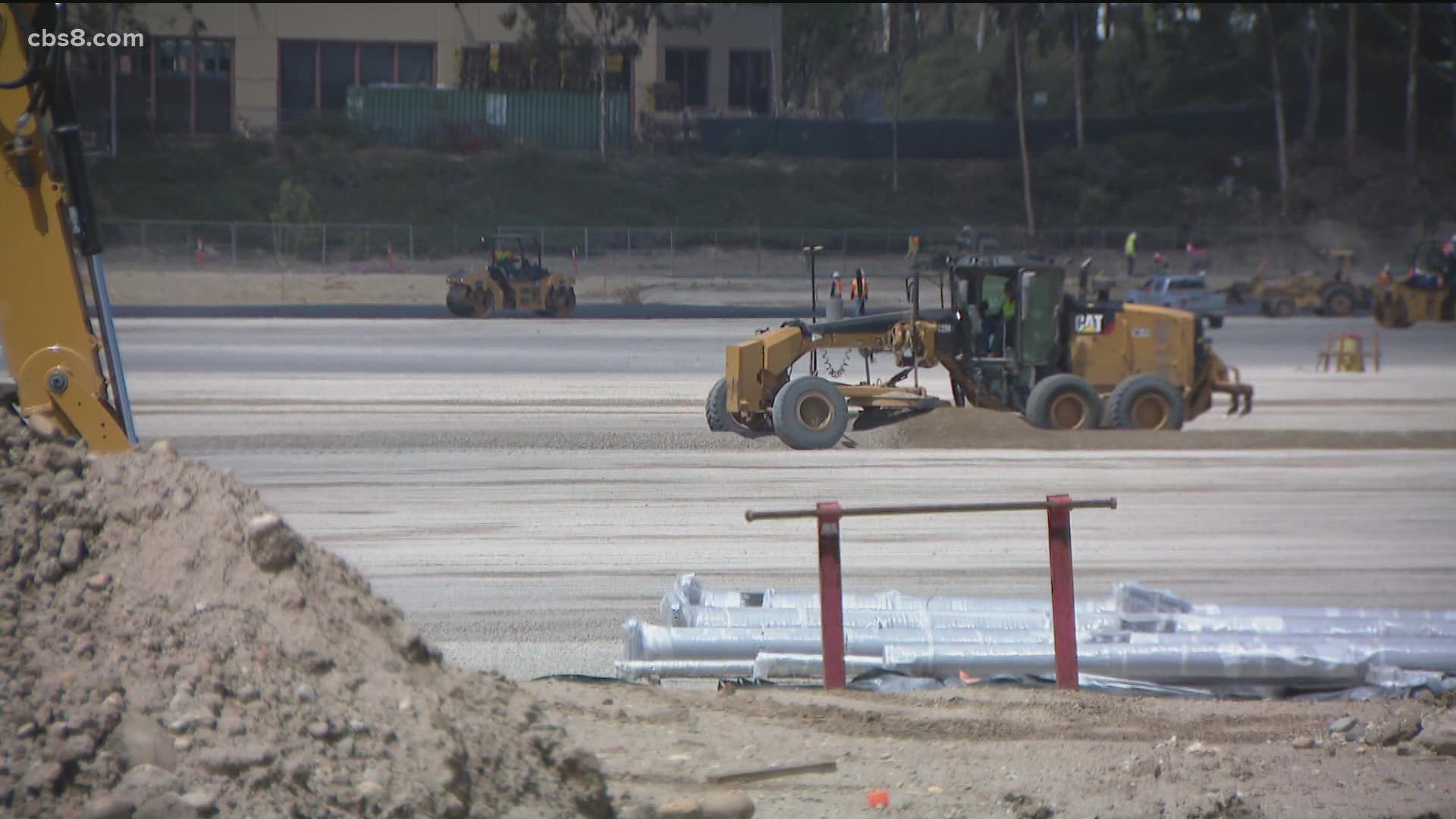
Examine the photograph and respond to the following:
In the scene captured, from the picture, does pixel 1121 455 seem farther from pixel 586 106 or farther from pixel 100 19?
pixel 100 19

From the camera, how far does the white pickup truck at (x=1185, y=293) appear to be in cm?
3312

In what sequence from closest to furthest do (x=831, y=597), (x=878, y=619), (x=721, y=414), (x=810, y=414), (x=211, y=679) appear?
(x=211, y=679) → (x=831, y=597) → (x=878, y=619) → (x=810, y=414) → (x=721, y=414)

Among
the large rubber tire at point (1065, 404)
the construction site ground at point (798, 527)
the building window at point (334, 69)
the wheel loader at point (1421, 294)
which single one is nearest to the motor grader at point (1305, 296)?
the wheel loader at point (1421, 294)

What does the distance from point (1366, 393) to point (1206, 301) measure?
47.0ft

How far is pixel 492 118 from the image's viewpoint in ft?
90.2

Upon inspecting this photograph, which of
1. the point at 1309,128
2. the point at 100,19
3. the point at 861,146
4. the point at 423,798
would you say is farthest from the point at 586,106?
the point at 1309,128

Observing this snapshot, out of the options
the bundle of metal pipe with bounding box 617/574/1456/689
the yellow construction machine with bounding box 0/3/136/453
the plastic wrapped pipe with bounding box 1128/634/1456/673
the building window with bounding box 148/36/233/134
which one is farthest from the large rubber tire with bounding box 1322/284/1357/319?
the yellow construction machine with bounding box 0/3/136/453

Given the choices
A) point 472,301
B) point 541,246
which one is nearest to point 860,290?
point 541,246

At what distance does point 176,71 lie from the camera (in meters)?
37.3

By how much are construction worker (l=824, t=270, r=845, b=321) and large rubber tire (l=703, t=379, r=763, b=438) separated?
51.0 inches

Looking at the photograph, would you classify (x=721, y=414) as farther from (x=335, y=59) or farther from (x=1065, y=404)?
(x=335, y=59)

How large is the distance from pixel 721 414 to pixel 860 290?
203 cm

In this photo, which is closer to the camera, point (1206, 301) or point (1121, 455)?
point (1121, 455)

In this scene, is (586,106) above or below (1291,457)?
above
